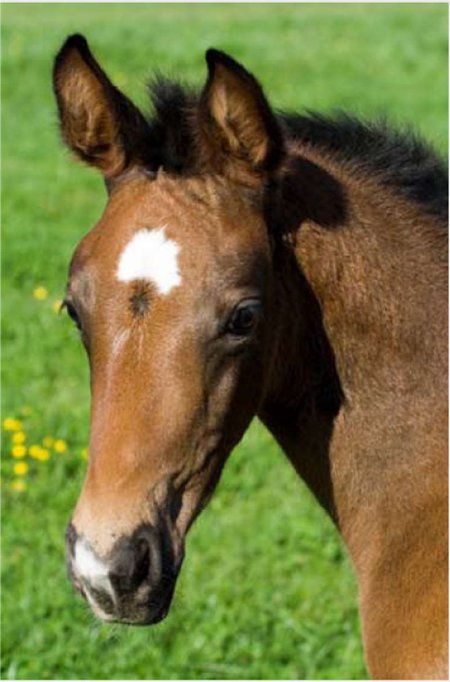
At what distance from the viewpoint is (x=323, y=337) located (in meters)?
3.62

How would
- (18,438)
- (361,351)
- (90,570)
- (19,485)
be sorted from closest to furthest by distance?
1. (90,570)
2. (361,351)
3. (19,485)
4. (18,438)

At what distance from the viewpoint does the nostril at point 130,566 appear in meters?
3.08

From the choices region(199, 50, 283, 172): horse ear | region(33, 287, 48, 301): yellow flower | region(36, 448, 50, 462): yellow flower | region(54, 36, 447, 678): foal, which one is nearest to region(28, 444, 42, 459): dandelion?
region(36, 448, 50, 462): yellow flower

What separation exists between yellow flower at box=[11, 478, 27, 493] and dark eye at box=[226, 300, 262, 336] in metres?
3.56

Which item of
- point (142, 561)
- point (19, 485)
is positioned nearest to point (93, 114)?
point (142, 561)

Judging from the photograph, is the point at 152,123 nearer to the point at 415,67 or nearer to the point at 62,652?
the point at 62,652

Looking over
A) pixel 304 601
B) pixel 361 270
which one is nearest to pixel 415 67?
pixel 304 601

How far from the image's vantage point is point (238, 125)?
137 inches

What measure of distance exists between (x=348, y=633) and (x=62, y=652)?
1.09 metres

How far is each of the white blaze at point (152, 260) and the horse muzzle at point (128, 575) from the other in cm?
55

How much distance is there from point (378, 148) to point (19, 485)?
11.0 ft

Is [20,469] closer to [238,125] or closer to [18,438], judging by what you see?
[18,438]

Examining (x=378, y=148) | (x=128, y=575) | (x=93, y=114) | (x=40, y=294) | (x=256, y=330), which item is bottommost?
(x=40, y=294)

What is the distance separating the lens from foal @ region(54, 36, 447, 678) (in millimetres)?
3195
